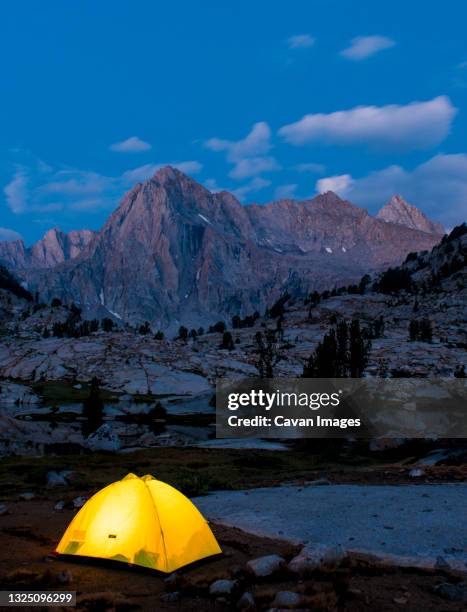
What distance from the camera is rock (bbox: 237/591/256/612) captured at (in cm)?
1230

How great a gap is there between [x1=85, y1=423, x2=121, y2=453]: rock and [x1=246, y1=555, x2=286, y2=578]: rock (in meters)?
50.5

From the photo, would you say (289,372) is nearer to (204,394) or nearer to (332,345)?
(204,394)

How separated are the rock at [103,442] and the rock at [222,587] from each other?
51.4m

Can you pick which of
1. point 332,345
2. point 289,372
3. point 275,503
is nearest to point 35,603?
point 275,503

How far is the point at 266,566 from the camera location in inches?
579

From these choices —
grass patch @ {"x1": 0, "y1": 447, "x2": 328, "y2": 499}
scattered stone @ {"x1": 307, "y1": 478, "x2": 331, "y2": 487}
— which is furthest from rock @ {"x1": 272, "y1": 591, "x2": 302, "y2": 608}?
scattered stone @ {"x1": 307, "y1": 478, "x2": 331, "y2": 487}

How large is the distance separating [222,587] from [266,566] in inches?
60.4

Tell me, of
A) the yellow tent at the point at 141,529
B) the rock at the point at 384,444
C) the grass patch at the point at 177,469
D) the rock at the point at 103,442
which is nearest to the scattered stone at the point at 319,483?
the grass patch at the point at 177,469

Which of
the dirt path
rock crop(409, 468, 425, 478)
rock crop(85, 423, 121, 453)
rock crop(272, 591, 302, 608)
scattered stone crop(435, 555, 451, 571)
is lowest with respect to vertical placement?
rock crop(85, 423, 121, 453)

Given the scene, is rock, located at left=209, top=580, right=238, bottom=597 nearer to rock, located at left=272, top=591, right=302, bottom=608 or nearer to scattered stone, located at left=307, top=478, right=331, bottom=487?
rock, located at left=272, top=591, right=302, bottom=608

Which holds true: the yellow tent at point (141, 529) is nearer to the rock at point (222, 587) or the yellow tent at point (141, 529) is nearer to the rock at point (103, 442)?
the rock at point (222, 587)

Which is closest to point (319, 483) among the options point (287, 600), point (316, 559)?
point (316, 559)

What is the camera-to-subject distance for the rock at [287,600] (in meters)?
12.2

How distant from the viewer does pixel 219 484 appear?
32.3 meters
